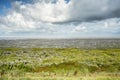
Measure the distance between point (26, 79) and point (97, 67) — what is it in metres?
29.0

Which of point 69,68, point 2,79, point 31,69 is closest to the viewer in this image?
point 2,79

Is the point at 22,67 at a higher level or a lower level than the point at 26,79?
lower

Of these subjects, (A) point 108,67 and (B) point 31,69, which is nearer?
(B) point 31,69

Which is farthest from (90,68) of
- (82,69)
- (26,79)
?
(26,79)

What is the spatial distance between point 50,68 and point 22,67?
227 inches

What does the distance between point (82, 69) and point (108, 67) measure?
5.98 metres

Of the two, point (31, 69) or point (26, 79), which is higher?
point (26, 79)

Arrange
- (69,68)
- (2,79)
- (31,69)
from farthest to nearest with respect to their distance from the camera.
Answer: (69,68) → (31,69) → (2,79)

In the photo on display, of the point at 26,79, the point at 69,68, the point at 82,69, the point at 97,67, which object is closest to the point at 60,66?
the point at 69,68

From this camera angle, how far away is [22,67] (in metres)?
39.2

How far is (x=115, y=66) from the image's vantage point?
40688mm

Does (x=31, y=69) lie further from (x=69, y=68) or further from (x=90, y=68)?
(x=90, y=68)

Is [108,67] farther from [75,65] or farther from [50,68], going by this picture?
[50,68]

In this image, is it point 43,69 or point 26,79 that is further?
point 43,69
